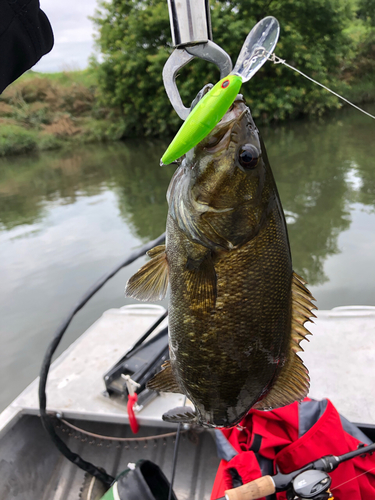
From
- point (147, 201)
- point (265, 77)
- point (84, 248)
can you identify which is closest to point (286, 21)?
point (265, 77)

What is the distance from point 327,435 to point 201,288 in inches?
40.9

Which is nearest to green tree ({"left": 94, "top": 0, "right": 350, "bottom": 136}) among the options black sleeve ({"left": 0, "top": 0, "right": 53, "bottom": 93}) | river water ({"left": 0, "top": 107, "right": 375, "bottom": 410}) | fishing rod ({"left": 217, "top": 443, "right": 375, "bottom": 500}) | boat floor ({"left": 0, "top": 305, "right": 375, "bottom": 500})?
river water ({"left": 0, "top": 107, "right": 375, "bottom": 410})

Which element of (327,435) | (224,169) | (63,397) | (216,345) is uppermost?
(224,169)

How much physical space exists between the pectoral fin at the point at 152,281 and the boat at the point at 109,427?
988 mm

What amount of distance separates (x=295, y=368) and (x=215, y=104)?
78 cm

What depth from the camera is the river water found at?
4.82 m

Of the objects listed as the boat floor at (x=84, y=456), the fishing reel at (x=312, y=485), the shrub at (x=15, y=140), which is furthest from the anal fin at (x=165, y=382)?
the shrub at (x=15, y=140)

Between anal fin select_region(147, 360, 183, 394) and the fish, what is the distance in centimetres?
10

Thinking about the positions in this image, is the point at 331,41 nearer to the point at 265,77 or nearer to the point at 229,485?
the point at 265,77

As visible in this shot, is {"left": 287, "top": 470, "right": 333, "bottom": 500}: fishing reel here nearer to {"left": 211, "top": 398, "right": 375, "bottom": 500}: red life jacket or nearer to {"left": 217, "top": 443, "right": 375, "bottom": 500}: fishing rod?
{"left": 217, "top": 443, "right": 375, "bottom": 500}: fishing rod

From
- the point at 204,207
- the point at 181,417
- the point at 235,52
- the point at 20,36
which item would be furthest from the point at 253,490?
the point at 235,52

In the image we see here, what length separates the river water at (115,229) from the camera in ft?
15.8

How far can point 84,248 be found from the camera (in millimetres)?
7016

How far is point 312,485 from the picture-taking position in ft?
4.14
